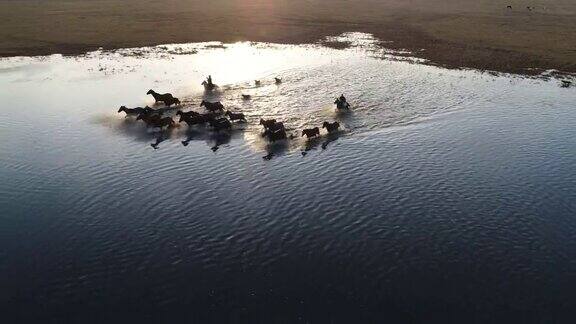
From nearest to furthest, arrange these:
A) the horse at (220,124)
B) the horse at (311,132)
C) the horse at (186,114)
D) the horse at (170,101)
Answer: the horse at (311,132)
the horse at (220,124)
the horse at (186,114)
the horse at (170,101)

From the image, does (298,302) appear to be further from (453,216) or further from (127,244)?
(453,216)

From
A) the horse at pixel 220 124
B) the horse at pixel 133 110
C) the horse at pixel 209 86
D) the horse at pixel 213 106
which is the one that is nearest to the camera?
the horse at pixel 220 124

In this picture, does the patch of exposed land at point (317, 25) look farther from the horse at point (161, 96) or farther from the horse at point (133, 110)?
the horse at point (133, 110)

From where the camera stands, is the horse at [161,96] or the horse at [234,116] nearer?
the horse at [234,116]

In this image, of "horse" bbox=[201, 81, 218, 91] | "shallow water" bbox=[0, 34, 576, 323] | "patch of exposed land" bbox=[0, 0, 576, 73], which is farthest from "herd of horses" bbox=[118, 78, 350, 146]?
"patch of exposed land" bbox=[0, 0, 576, 73]

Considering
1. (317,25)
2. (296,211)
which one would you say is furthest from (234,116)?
(317,25)

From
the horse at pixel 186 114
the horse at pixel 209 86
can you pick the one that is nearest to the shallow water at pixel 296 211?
the horse at pixel 186 114

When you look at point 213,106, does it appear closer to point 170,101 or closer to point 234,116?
point 234,116
